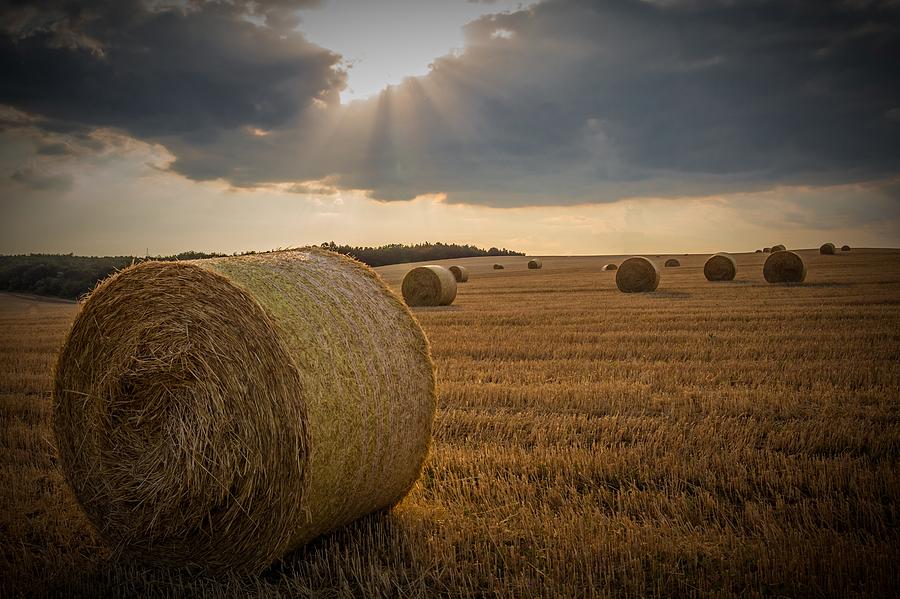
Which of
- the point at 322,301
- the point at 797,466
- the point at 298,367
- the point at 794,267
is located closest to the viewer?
the point at 298,367

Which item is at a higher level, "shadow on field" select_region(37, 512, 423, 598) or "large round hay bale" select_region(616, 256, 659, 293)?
"large round hay bale" select_region(616, 256, 659, 293)

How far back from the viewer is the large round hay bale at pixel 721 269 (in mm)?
28516

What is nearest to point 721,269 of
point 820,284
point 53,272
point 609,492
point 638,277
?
point 820,284

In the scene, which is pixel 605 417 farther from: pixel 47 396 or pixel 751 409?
pixel 47 396

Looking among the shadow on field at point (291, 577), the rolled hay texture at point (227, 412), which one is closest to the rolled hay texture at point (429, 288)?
the rolled hay texture at point (227, 412)

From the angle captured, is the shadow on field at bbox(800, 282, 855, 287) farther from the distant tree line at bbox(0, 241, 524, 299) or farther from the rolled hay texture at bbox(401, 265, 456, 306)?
the distant tree line at bbox(0, 241, 524, 299)

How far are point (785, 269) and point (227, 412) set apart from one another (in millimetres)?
26510

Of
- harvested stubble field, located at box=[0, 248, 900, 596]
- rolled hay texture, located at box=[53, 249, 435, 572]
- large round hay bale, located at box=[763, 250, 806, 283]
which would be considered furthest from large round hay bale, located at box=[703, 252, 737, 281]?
rolled hay texture, located at box=[53, 249, 435, 572]

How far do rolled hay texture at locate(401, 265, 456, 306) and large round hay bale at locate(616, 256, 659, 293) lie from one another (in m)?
7.69

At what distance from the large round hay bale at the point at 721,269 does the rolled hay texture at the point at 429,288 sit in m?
14.2

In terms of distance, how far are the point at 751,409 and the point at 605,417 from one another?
173 centimetres

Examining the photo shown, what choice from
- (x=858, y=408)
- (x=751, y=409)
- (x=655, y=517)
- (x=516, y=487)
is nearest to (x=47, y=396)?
(x=516, y=487)

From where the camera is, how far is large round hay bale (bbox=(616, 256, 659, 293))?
24.4m

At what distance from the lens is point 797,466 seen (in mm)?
5223
